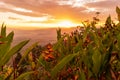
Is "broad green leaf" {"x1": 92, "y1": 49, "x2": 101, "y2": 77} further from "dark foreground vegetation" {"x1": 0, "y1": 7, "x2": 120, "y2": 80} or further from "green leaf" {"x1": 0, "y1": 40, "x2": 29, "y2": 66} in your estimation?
"green leaf" {"x1": 0, "y1": 40, "x2": 29, "y2": 66}

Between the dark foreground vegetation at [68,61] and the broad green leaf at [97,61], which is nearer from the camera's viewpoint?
the dark foreground vegetation at [68,61]

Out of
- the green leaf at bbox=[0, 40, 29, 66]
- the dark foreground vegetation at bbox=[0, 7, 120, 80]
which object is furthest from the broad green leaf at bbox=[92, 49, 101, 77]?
the green leaf at bbox=[0, 40, 29, 66]

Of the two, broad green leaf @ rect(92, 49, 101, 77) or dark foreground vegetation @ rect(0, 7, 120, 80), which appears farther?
broad green leaf @ rect(92, 49, 101, 77)

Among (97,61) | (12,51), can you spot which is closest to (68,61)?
(97,61)

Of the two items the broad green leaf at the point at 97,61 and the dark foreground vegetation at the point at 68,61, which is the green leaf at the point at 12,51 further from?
the broad green leaf at the point at 97,61

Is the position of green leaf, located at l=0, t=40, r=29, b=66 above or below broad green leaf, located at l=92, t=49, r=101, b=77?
above

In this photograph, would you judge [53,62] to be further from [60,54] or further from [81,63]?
[81,63]

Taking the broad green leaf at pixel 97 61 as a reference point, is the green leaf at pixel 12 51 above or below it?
above

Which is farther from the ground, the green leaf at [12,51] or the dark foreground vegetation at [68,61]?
the green leaf at [12,51]

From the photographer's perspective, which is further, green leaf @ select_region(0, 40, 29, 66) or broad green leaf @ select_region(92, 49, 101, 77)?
broad green leaf @ select_region(92, 49, 101, 77)

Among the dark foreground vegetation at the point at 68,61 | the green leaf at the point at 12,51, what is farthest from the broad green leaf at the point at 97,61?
the green leaf at the point at 12,51

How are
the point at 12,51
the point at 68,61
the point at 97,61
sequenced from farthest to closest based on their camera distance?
the point at 97,61 → the point at 68,61 → the point at 12,51

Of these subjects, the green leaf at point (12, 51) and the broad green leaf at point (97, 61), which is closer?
the green leaf at point (12, 51)

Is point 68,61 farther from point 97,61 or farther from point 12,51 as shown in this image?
point 12,51
